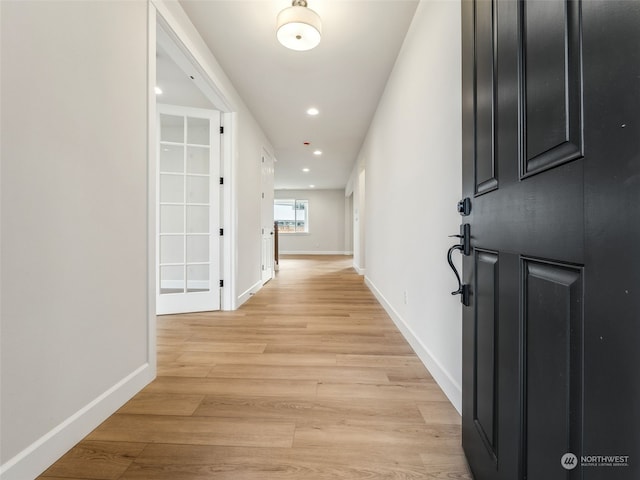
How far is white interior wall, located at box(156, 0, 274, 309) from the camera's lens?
2.21 m

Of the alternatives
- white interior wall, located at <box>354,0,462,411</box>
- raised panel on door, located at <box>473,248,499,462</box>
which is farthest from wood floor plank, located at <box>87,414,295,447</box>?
white interior wall, located at <box>354,0,462,411</box>

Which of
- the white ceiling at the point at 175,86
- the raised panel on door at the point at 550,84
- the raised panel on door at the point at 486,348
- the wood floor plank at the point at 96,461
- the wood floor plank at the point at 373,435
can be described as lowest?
the wood floor plank at the point at 96,461

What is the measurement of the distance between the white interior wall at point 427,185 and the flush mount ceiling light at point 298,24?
719mm

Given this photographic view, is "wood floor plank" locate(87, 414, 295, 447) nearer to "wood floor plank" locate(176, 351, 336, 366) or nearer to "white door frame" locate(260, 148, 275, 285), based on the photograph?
"wood floor plank" locate(176, 351, 336, 366)

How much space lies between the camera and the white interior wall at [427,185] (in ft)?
4.69

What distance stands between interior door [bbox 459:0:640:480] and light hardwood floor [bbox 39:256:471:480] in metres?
0.36

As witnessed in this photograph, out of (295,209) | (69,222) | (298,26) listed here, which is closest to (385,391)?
(69,222)

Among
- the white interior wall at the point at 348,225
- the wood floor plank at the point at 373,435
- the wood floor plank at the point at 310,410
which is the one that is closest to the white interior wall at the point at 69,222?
the wood floor plank at the point at 310,410

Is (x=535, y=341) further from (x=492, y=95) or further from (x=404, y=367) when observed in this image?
(x=404, y=367)

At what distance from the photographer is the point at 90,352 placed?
4.06 ft

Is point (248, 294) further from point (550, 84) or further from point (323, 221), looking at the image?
point (323, 221)

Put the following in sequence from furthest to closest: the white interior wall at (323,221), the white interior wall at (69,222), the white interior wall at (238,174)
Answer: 1. the white interior wall at (323,221)
2. the white interior wall at (238,174)
3. the white interior wall at (69,222)

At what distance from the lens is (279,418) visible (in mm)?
1301

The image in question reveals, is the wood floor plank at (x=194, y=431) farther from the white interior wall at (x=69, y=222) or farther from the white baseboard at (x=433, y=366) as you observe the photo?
the white baseboard at (x=433, y=366)
